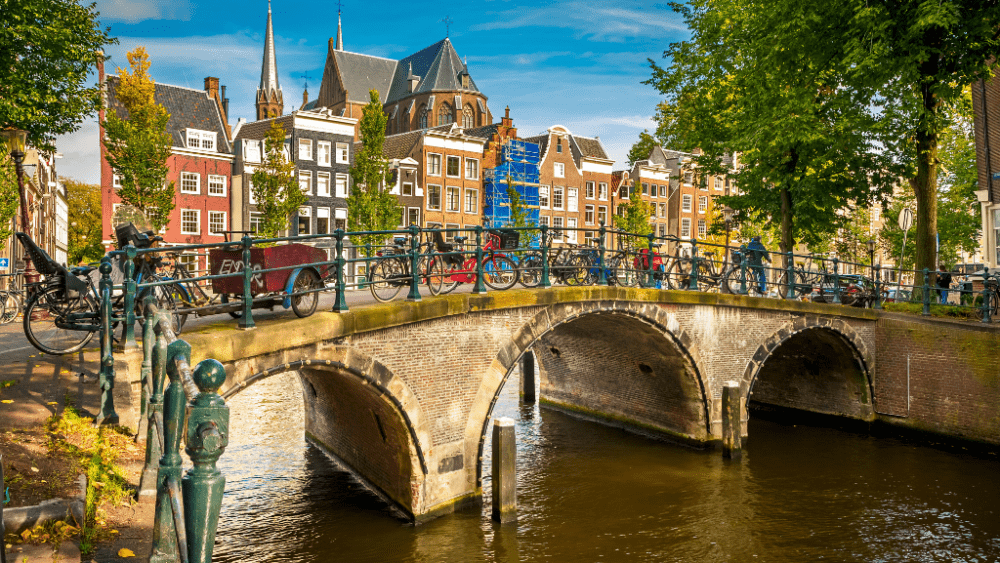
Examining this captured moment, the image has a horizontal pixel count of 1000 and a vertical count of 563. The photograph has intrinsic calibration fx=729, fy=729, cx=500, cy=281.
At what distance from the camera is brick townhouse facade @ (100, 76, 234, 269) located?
33.8 m

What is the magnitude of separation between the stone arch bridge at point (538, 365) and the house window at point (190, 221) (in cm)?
2121

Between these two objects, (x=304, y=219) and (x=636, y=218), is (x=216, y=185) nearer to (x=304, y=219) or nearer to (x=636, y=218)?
(x=304, y=219)

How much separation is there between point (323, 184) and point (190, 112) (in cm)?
763

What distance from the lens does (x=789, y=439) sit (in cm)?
1738

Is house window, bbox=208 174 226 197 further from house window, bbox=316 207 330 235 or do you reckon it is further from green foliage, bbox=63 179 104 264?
green foliage, bbox=63 179 104 264

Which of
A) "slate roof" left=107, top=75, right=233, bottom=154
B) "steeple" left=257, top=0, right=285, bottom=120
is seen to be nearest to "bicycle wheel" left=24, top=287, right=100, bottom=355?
"slate roof" left=107, top=75, right=233, bottom=154

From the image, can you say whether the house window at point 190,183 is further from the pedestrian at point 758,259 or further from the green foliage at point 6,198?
the pedestrian at point 758,259

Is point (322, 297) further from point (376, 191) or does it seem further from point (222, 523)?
point (376, 191)

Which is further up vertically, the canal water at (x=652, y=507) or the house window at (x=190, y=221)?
the house window at (x=190, y=221)

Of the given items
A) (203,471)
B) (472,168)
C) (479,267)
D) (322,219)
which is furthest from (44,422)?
(472,168)

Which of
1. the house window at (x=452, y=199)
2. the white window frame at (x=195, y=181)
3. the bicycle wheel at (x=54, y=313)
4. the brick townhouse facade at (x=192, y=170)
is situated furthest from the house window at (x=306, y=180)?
→ the bicycle wheel at (x=54, y=313)

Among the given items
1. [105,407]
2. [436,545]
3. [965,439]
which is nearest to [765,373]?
[965,439]

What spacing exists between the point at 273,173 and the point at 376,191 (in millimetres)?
5100

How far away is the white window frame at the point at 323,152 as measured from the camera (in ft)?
125
